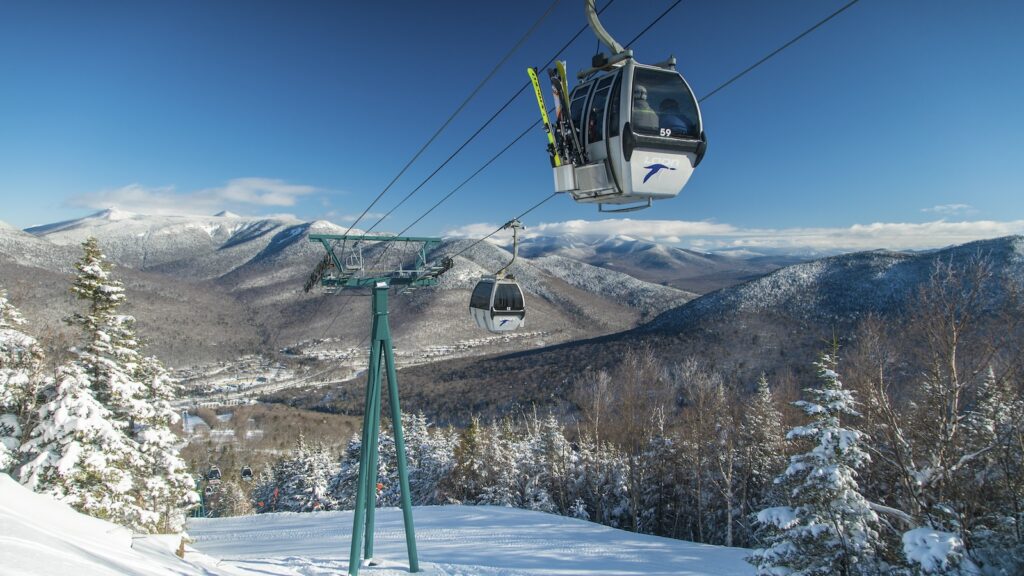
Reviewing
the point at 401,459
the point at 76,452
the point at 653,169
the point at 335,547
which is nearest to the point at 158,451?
the point at 76,452

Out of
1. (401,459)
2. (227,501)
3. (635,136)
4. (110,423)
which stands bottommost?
(227,501)

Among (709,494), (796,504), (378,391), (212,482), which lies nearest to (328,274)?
(378,391)

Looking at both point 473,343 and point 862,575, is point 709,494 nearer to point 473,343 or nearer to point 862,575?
point 862,575

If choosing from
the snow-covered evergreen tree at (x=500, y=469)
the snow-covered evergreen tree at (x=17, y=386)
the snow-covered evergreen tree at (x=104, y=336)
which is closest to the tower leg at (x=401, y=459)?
the snow-covered evergreen tree at (x=104, y=336)

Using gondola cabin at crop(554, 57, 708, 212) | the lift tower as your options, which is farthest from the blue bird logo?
the lift tower

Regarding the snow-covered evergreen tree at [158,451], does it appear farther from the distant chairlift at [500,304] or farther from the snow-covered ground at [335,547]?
the distant chairlift at [500,304]

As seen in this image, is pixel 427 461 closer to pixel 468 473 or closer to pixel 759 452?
pixel 468 473

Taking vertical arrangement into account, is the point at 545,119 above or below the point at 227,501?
above
